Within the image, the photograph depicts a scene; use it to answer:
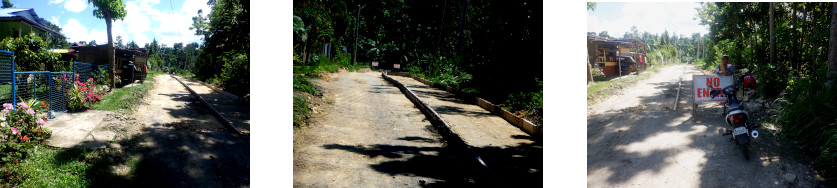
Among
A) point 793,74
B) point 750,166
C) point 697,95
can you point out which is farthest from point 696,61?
point 750,166

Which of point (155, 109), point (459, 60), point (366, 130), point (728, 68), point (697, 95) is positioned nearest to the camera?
point (697, 95)

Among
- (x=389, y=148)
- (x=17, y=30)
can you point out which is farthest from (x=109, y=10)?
(x=389, y=148)

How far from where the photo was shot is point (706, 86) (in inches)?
127

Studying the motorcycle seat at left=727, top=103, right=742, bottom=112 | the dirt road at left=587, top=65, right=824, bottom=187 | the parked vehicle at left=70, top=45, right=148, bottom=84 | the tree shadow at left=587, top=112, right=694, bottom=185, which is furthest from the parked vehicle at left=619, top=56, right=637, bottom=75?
the parked vehicle at left=70, top=45, right=148, bottom=84

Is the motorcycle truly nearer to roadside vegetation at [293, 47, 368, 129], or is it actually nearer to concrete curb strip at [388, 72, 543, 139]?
concrete curb strip at [388, 72, 543, 139]

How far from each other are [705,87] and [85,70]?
9024 mm

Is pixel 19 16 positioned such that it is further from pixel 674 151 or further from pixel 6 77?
pixel 674 151

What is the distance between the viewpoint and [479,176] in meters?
2.81

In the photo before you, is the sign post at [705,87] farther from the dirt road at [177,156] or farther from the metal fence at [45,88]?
the metal fence at [45,88]

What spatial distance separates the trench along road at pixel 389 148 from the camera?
106 inches

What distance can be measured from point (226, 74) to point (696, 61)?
10.9 m

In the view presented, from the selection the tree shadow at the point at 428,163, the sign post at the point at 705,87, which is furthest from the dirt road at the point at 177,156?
the sign post at the point at 705,87

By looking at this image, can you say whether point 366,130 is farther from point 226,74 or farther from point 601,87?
point 226,74

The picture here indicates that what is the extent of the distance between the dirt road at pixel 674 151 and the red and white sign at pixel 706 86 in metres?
0.22
